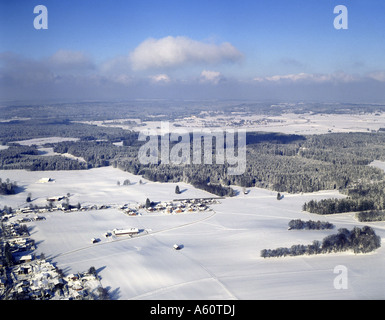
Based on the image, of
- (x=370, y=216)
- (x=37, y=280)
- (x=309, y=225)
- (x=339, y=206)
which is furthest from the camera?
(x=339, y=206)

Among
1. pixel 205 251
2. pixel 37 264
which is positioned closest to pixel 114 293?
pixel 37 264

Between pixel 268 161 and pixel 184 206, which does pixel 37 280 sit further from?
pixel 268 161

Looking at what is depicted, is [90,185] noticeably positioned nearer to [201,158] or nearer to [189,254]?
[201,158]

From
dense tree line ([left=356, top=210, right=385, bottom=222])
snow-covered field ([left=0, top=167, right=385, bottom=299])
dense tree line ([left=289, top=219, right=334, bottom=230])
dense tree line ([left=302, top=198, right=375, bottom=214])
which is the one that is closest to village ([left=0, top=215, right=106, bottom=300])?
snow-covered field ([left=0, top=167, right=385, bottom=299])

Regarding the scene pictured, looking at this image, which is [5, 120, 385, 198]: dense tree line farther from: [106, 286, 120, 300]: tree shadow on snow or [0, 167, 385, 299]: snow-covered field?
[106, 286, 120, 300]: tree shadow on snow

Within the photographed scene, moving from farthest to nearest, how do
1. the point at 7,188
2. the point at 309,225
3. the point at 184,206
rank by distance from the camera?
the point at 7,188
the point at 184,206
the point at 309,225

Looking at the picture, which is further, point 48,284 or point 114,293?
point 48,284
